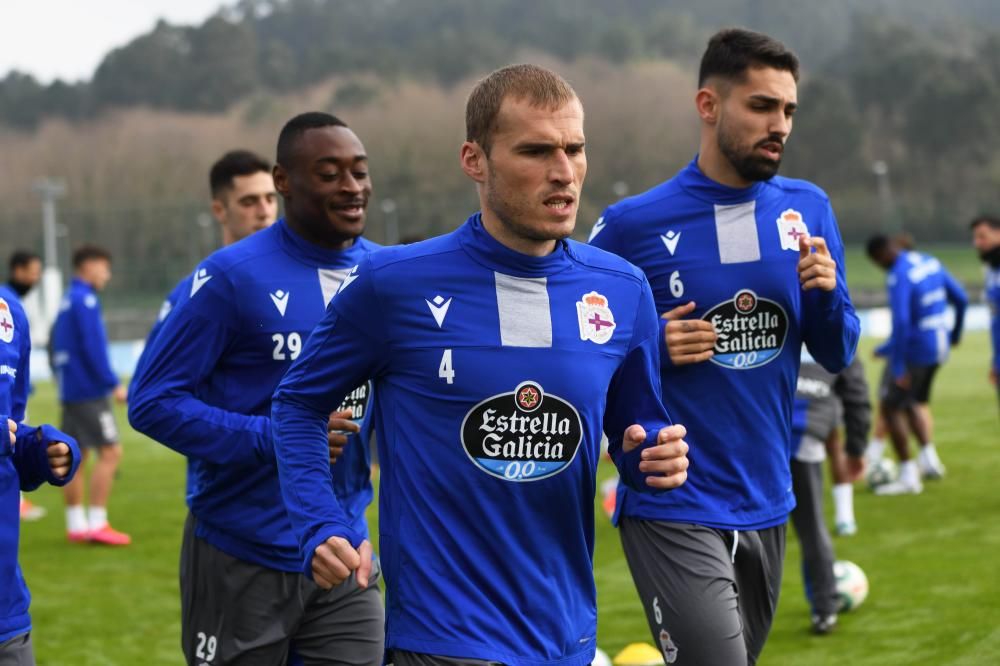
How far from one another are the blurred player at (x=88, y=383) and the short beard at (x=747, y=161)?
8037mm

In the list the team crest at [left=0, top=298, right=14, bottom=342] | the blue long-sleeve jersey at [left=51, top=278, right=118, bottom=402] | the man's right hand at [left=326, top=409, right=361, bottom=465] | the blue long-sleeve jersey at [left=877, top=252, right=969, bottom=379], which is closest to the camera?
the man's right hand at [left=326, top=409, right=361, bottom=465]

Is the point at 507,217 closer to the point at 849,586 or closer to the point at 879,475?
the point at 849,586

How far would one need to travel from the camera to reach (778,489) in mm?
4914

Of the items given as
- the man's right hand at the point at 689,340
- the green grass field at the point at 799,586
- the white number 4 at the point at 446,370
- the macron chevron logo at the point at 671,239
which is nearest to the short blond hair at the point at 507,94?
the white number 4 at the point at 446,370

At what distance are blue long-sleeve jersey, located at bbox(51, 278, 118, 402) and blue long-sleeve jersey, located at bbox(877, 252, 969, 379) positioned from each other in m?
7.10

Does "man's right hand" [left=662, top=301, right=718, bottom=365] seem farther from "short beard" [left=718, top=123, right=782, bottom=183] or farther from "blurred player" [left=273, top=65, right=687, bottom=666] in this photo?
"blurred player" [left=273, top=65, right=687, bottom=666]

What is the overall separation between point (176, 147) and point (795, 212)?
8742cm

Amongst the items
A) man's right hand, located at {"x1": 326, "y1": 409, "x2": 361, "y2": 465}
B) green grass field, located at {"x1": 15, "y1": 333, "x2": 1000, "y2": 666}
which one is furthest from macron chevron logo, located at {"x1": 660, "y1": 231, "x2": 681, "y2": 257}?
green grass field, located at {"x1": 15, "y1": 333, "x2": 1000, "y2": 666}

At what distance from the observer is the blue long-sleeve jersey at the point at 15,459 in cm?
412

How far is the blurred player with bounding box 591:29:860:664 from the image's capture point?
467 centimetres

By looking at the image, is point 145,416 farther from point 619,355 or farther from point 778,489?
point 778,489

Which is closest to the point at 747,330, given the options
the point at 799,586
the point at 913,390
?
the point at 799,586

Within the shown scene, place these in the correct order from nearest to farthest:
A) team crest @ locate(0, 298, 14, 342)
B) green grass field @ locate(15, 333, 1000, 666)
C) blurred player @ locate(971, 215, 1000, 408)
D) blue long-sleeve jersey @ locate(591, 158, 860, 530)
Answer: team crest @ locate(0, 298, 14, 342) < blue long-sleeve jersey @ locate(591, 158, 860, 530) < green grass field @ locate(15, 333, 1000, 666) < blurred player @ locate(971, 215, 1000, 408)

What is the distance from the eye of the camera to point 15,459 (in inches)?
169
